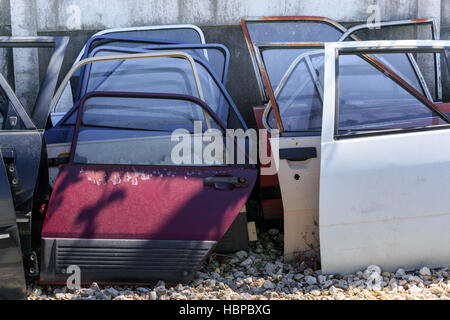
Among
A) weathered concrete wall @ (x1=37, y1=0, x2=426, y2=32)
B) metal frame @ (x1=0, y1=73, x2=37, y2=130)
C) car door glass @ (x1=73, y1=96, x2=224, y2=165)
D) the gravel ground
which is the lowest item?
the gravel ground

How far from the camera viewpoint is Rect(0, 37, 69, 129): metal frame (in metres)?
3.20

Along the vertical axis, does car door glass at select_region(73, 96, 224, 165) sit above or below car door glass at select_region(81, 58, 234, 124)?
below

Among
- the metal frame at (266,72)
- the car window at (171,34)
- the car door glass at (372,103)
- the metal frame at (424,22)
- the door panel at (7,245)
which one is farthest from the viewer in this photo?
the car window at (171,34)

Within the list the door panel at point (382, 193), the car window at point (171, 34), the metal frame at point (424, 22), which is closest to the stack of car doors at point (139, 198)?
the door panel at point (382, 193)

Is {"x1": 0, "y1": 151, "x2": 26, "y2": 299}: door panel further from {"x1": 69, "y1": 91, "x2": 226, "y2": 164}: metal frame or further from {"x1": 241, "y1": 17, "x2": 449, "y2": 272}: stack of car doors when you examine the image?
{"x1": 241, "y1": 17, "x2": 449, "y2": 272}: stack of car doors

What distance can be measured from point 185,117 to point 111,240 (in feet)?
3.58

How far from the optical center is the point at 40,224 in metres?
3.36

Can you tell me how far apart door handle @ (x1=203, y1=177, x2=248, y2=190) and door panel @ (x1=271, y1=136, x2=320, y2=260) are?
0.30 meters

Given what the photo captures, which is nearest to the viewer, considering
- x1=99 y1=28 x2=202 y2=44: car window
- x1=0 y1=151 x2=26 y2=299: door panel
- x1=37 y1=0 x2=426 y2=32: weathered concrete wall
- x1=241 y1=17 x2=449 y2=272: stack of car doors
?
x1=0 y1=151 x2=26 y2=299: door panel

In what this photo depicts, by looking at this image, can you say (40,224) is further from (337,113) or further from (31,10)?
(31,10)

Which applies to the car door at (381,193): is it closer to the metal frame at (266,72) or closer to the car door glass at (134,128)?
the metal frame at (266,72)

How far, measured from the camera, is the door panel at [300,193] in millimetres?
3467

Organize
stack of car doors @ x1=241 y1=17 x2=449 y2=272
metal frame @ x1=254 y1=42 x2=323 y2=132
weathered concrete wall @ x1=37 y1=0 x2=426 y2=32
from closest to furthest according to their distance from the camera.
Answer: stack of car doors @ x1=241 y1=17 x2=449 y2=272 < metal frame @ x1=254 y1=42 x2=323 y2=132 < weathered concrete wall @ x1=37 y1=0 x2=426 y2=32

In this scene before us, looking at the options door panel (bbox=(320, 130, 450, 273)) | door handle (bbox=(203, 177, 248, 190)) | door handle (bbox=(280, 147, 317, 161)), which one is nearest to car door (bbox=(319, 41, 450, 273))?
door panel (bbox=(320, 130, 450, 273))
